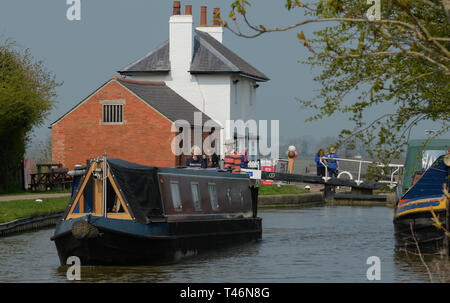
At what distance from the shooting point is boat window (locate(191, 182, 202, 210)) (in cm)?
1905

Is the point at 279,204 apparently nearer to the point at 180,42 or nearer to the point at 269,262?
the point at 269,262

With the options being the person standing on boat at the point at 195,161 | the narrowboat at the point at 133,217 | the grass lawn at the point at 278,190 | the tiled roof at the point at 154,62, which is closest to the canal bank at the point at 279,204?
the grass lawn at the point at 278,190

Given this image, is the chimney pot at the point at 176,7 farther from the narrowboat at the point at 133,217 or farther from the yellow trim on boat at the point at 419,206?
the yellow trim on boat at the point at 419,206

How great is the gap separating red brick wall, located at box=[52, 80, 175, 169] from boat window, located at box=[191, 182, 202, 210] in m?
22.7

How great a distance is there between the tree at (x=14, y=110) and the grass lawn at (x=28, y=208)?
546cm

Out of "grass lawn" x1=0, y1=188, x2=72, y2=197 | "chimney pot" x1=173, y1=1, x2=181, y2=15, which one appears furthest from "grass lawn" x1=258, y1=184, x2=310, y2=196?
"chimney pot" x1=173, y1=1, x2=181, y2=15

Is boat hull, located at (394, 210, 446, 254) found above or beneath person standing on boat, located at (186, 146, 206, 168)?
beneath

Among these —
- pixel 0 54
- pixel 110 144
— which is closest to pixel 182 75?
pixel 110 144

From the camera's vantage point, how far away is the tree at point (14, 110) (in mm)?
32469

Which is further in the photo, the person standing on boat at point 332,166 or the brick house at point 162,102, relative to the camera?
the brick house at point 162,102

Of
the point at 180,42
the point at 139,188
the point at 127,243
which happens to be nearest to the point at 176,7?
the point at 180,42

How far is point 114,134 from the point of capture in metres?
44.2

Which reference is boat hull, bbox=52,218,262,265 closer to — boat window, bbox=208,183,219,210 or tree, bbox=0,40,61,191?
boat window, bbox=208,183,219,210
